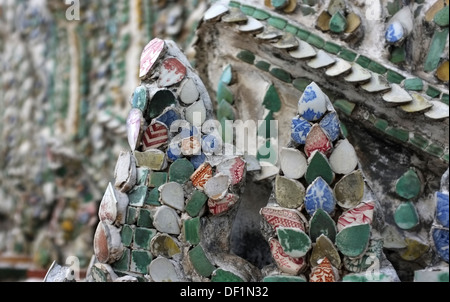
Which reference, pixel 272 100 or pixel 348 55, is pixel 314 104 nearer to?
pixel 348 55

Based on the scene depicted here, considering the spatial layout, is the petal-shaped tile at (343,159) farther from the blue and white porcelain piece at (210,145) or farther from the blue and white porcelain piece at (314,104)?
the blue and white porcelain piece at (210,145)

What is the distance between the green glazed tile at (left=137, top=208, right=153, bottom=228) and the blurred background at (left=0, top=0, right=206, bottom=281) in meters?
1.46

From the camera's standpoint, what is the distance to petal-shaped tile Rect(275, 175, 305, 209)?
6.52ft

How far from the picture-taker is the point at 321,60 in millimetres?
2369

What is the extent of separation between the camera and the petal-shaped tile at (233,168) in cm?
211

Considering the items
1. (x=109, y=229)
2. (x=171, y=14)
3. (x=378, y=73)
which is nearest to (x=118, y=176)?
(x=109, y=229)

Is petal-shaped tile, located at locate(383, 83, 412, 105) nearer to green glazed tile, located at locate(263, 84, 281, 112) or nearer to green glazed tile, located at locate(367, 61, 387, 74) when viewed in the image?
green glazed tile, located at locate(367, 61, 387, 74)

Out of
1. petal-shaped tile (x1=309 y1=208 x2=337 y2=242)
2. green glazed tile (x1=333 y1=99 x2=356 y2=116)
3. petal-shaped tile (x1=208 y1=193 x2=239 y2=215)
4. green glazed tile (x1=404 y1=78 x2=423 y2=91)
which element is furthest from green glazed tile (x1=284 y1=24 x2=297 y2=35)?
petal-shaped tile (x1=309 y1=208 x2=337 y2=242)

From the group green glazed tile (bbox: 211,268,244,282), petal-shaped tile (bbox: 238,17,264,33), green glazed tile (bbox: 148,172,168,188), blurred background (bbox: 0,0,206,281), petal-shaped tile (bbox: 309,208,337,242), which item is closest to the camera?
petal-shaped tile (bbox: 309,208,337,242)

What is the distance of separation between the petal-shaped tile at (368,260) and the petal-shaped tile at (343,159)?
0.16m

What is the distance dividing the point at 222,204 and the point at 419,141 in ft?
1.71

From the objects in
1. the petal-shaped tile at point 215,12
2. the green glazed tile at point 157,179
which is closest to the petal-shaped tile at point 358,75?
the petal-shaped tile at point 215,12

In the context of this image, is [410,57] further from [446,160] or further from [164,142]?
[164,142]

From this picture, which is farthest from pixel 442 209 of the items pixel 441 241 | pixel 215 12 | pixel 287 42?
pixel 215 12
